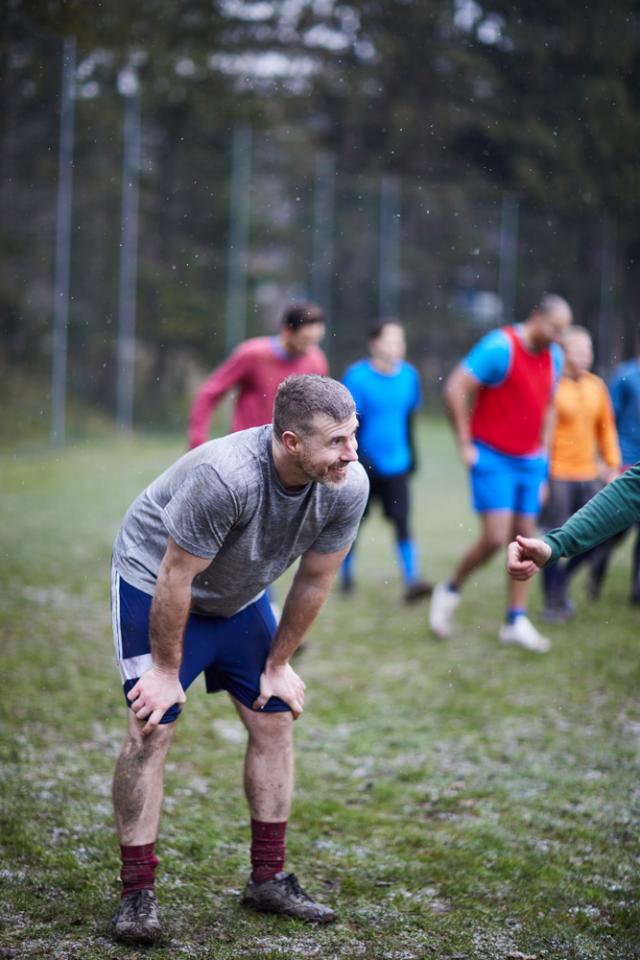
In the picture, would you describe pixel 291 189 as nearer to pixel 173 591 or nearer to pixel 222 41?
pixel 222 41

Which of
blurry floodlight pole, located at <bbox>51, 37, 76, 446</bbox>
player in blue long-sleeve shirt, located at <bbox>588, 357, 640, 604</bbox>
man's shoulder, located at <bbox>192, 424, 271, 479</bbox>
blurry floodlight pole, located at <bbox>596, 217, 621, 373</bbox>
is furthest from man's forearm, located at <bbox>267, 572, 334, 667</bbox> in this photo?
blurry floodlight pole, located at <bbox>596, 217, 621, 373</bbox>

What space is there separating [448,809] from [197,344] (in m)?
16.3

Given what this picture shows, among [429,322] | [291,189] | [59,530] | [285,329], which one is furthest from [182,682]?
[429,322]

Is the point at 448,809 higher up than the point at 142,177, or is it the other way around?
the point at 142,177

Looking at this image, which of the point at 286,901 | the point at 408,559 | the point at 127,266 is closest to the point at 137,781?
the point at 286,901

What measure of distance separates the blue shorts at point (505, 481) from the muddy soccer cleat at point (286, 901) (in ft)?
12.4

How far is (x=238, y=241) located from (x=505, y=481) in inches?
561

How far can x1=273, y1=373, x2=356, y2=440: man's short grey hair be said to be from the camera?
326 centimetres

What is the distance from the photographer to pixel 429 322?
79.7 ft

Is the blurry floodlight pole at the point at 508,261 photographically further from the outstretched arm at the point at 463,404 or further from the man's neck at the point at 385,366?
the outstretched arm at the point at 463,404

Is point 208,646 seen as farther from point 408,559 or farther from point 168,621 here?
point 408,559

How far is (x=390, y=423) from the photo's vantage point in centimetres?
857

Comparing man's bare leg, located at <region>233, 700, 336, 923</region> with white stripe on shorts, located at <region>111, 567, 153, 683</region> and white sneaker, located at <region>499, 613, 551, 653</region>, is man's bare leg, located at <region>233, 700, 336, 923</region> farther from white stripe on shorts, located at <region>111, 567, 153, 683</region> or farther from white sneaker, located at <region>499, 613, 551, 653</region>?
white sneaker, located at <region>499, 613, 551, 653</region>

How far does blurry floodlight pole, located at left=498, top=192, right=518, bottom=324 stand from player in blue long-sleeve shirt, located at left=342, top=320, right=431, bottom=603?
16.1 meters
